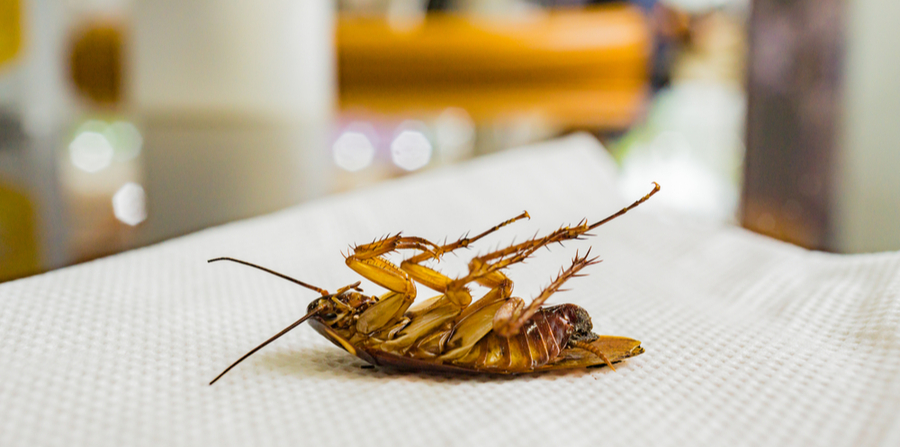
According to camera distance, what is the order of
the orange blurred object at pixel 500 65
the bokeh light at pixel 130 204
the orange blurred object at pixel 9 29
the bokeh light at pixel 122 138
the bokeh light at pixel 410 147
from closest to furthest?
the bokeh light at pixel 130 204 < the orange blurred object at pixel 9 29 < the bokeh light at pixel 122 138 < the orange blurred object at pixel 500 65 < the bokeh light at pixel 410 147

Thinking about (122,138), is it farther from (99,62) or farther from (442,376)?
(442,376)

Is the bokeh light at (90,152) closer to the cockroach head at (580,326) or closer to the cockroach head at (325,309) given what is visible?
the cockroach head at (325,309)

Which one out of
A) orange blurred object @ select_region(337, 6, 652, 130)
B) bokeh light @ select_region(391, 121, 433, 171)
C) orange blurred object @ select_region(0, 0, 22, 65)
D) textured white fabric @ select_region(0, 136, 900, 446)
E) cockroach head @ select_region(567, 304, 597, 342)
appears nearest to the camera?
textured white fabric @ select_region(0, 136, 900, 446)

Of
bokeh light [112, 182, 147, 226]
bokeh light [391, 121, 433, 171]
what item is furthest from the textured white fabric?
bokeh light [391, 121, 433, 171]

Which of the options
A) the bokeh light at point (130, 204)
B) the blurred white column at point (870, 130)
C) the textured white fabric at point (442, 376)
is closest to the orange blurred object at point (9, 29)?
the bokeh light at point (130, 204)

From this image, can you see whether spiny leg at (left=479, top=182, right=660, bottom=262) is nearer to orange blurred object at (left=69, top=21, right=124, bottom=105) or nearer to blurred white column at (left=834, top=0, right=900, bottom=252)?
blurred white column at (left=834, top=0, right=900, bottom=252)

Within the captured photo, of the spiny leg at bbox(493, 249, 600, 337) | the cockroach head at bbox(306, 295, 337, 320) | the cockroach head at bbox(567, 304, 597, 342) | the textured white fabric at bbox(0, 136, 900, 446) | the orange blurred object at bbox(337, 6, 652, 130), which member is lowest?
the textured white fabric at bbox(0, 136, 900, 446)
